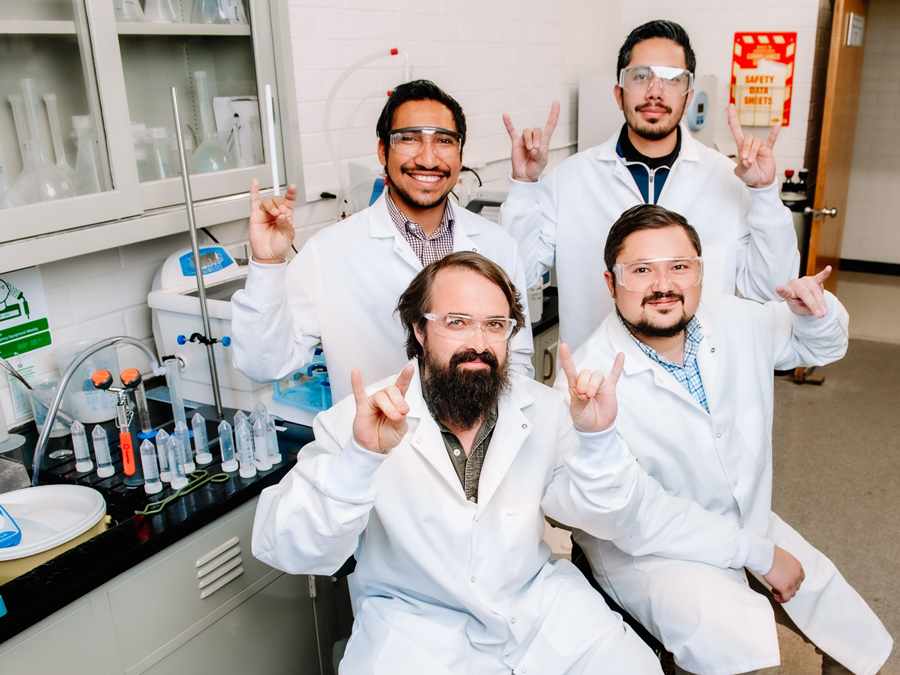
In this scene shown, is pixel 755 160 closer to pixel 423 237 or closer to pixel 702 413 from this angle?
pixel 702 413

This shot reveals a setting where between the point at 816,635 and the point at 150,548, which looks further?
the point at 816,635

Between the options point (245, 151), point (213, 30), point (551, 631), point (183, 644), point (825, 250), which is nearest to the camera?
point (551, 631)

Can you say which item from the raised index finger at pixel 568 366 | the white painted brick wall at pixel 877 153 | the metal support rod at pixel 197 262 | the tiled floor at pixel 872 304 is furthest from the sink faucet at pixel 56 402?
the white painted brick wall at pixel 877 153

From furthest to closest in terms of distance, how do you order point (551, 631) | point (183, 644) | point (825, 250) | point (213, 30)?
point (825, 250), point (213, 30), point (183, 644), point (551, 631)

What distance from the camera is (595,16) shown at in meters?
4.51

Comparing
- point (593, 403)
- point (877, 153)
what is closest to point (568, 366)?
point (593, 403)

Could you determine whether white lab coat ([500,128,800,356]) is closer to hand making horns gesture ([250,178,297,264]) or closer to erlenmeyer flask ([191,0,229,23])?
hand making horns gesture ([250,178,297,264])

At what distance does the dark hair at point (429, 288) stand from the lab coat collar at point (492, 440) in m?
0.11

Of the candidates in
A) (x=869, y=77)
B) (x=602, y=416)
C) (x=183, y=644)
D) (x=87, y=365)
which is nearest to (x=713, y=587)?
(x=602, y=416)

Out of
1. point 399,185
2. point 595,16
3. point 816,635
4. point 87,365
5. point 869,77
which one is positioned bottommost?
point 816,635

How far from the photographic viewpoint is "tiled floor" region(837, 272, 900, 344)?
5086 millimetres

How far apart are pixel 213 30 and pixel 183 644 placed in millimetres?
1628

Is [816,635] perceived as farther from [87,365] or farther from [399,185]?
[87,365]

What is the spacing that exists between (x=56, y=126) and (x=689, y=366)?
5.45 ft
